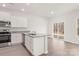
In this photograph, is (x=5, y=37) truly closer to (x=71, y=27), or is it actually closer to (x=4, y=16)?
(x=4, y=16)

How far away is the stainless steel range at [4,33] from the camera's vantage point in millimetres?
5547

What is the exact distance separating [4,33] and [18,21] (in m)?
1.33

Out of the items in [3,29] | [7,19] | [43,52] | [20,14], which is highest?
Answer: [20,14]

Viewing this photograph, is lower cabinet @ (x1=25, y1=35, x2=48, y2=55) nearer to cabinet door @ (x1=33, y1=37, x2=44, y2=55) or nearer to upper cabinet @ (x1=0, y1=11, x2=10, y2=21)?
cabinet door @ (x1=33, y1=37, x2=44, y2=55)

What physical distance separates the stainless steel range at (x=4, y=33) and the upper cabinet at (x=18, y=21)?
336mm

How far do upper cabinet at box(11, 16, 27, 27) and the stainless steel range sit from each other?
1.10 feet

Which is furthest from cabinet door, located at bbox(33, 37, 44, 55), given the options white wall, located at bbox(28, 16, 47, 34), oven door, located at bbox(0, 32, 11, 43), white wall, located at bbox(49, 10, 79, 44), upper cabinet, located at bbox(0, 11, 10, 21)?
white wall, located at bbox(28, 16, 47, 34)

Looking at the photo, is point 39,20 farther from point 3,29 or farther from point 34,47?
point 34,47

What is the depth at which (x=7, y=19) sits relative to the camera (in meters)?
6.19

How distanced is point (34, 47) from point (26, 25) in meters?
3.83

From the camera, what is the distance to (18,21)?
6.71m

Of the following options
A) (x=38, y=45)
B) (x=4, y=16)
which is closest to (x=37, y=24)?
(x=4, y=16)

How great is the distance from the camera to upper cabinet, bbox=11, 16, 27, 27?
6.51 meters

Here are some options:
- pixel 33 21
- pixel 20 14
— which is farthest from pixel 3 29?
pixel 33 21
